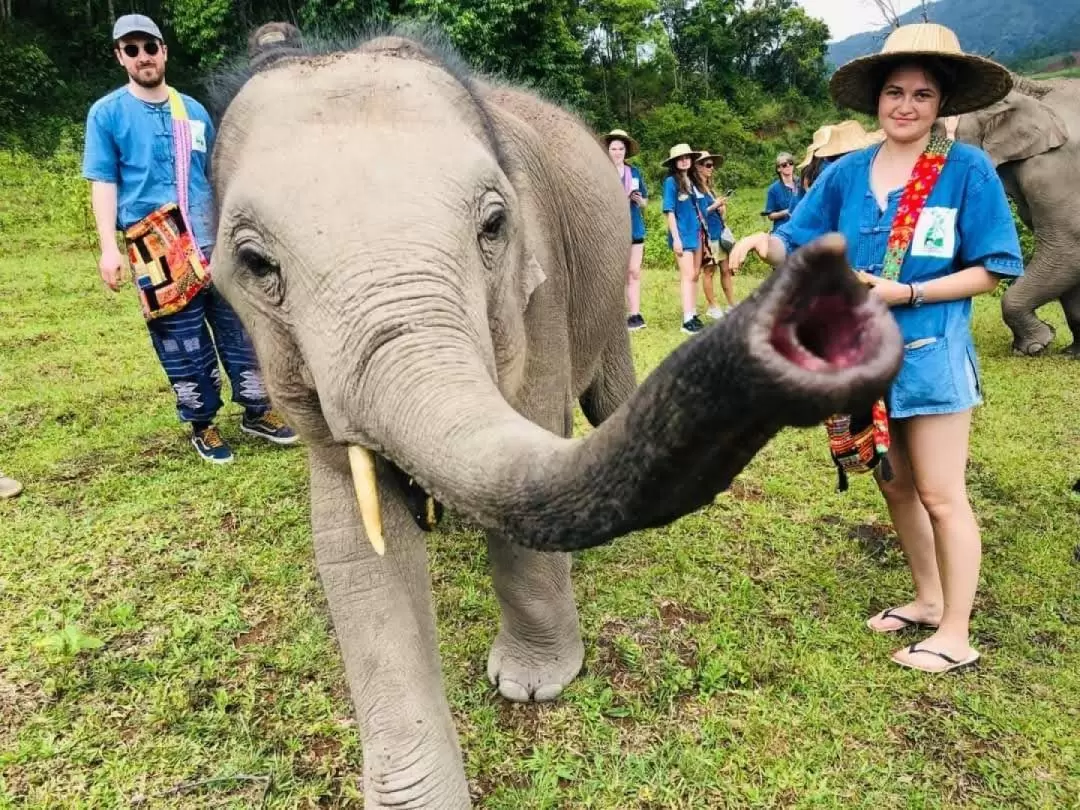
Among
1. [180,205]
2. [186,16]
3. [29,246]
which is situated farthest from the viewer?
[186,16]

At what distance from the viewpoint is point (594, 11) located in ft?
106

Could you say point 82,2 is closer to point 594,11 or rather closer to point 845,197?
point 594,11

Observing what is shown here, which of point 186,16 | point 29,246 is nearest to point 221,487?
point 29,246

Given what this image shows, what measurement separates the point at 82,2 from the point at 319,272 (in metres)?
31.5

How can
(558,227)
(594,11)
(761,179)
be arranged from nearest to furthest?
(558,227), (761,179), (594,11)

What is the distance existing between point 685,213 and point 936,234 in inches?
238

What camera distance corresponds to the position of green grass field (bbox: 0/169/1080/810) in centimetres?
225

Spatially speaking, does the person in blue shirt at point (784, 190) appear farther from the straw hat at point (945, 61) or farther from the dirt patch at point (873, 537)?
the straw hat at point (945, 61)

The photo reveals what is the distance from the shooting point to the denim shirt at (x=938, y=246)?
227 cm

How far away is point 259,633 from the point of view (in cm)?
295

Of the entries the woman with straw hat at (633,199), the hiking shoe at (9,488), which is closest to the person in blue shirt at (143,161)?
the hiking shoe at (9,488)

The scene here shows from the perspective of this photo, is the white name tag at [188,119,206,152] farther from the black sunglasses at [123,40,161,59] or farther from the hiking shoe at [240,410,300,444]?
the hiking shoe at [240,410,300,444]

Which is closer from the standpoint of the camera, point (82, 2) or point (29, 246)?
point (29, 246)

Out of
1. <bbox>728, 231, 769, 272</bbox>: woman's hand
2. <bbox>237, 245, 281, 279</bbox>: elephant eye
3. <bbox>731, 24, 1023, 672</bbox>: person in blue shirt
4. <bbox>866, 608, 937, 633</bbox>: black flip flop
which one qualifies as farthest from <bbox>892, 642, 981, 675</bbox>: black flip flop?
<bbox>237, 245, 281, 279</bbox>: elephant eye
